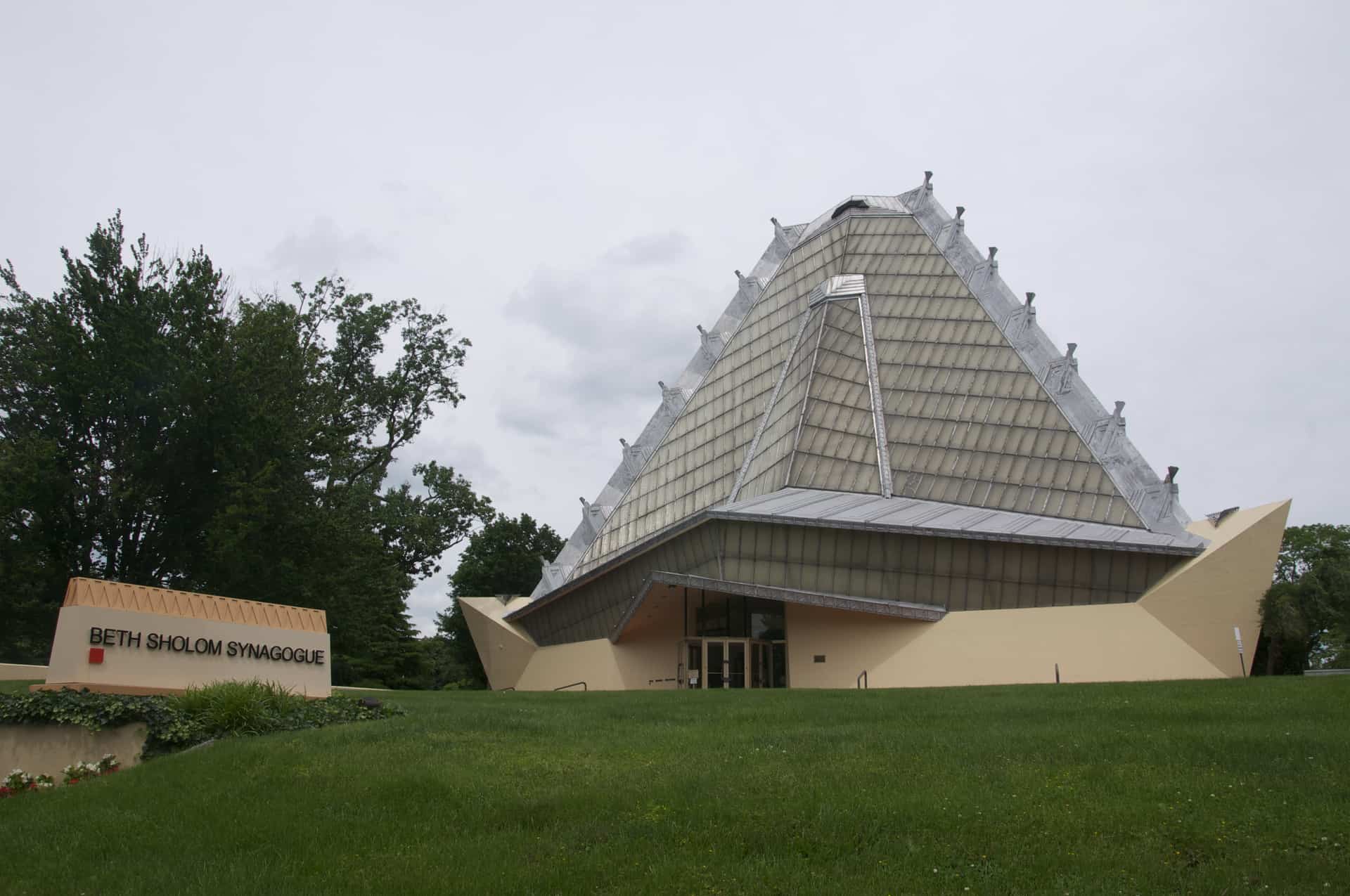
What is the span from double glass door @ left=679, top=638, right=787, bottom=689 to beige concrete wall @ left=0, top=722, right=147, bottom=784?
66.0 ft

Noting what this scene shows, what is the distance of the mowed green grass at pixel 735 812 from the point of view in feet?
28.4

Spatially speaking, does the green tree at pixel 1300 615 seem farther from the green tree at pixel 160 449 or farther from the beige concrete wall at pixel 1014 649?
the green tree at pixel 160 449

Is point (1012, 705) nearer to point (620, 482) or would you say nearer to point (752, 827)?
Answer: point (752, 827)

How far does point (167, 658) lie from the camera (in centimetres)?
1944

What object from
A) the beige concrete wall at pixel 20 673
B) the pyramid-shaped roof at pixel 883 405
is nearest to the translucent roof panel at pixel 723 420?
the pyramid-shaped roof at pixel 883 405

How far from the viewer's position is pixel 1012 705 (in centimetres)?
1698

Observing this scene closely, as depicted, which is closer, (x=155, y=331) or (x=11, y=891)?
(x=11, y=891)

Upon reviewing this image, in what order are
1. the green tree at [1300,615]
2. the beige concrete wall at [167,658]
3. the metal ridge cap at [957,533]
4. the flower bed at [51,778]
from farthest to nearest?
the metal ridge cap at [957,533], the green tree at [1300,615], the beige concrete wall at [167,658], the flower bed at [51,778]

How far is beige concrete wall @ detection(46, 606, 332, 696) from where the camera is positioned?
18.0 meters

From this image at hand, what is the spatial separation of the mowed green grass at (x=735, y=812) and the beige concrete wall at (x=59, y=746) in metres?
1.85

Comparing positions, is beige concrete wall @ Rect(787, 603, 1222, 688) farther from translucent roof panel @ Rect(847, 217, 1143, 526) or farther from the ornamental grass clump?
the ornamental grass clump

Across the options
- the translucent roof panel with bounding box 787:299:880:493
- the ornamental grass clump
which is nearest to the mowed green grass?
the ornamental grass clump

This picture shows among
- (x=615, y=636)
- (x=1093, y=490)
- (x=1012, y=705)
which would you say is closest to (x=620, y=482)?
(x=615, y=636)

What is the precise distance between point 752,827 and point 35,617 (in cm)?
2726
